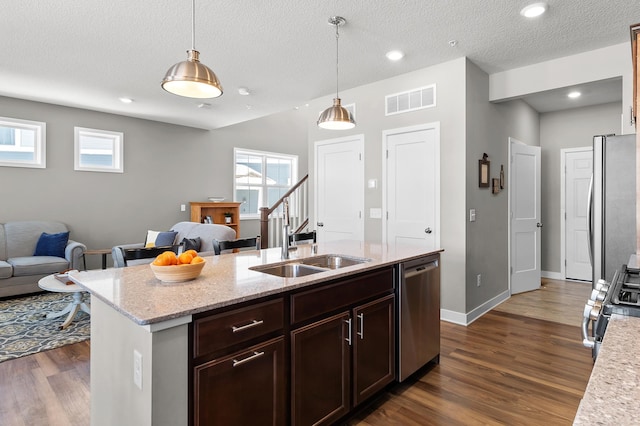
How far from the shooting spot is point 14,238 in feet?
16.8

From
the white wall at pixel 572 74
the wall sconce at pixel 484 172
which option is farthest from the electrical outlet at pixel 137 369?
the white wall at pixel 572 74

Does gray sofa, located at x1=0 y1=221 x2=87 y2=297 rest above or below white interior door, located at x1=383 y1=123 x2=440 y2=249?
below

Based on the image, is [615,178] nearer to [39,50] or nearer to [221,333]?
[221,333]

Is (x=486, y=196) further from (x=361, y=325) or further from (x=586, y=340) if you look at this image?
(x=586, y=340)

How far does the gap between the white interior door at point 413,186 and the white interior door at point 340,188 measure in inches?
17.5

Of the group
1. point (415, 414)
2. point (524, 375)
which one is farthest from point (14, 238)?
A: point (524, 375)

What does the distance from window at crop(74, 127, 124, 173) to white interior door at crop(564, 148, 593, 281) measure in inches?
295

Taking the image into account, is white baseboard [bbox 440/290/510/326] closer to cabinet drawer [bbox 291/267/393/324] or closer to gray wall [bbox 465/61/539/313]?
gray wall [bbox 465/61/539/313]

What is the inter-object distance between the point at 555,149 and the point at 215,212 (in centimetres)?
616

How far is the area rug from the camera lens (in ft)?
10.6

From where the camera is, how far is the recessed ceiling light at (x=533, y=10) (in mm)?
2774

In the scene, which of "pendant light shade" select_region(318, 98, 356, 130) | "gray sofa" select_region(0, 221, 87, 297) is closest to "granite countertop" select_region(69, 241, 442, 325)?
"pendant light shade" select_region(318, 98, 356, 130)

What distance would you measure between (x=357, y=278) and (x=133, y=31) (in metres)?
2.96

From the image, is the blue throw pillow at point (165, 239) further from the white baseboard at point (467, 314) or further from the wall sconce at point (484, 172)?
the wall sconce at point (484, 172)
